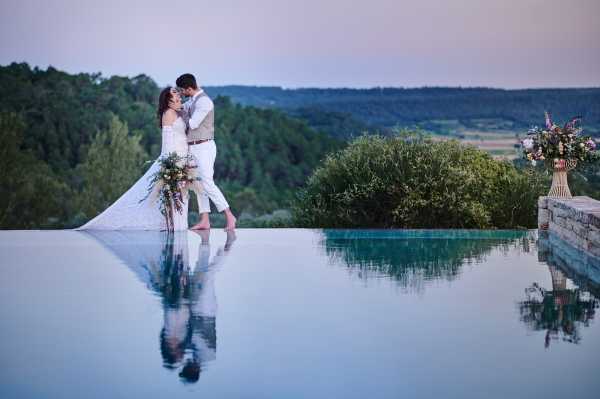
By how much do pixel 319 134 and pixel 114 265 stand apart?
26.4 m

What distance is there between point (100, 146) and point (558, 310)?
29.8m

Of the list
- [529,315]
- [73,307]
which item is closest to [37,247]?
[73,307]

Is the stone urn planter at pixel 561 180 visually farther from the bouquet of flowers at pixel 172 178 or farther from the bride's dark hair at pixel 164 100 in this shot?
the bride's dark hair at pixel 164 100

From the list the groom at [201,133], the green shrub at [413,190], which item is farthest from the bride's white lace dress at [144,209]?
the green shrub at [413,190]

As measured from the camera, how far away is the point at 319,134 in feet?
112

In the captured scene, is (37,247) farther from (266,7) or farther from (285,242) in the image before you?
(266,7)

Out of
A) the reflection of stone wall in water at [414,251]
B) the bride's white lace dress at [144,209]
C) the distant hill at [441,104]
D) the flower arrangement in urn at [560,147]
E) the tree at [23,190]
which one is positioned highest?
the distant hill at [441,104]

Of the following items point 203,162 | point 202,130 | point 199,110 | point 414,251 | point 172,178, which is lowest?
point 414,251

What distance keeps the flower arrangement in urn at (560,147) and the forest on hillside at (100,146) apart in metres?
20.9

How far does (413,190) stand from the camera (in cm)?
1147

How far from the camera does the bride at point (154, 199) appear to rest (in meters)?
9.75

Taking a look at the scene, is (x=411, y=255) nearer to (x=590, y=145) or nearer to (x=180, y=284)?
(x=590, y=145)

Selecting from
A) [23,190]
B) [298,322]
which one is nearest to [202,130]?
[298,322]

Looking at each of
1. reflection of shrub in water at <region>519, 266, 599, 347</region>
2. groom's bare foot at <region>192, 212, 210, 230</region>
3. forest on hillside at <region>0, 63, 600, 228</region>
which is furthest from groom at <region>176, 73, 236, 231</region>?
forest on hillside at <region>0, 63, 600, 228</region>
